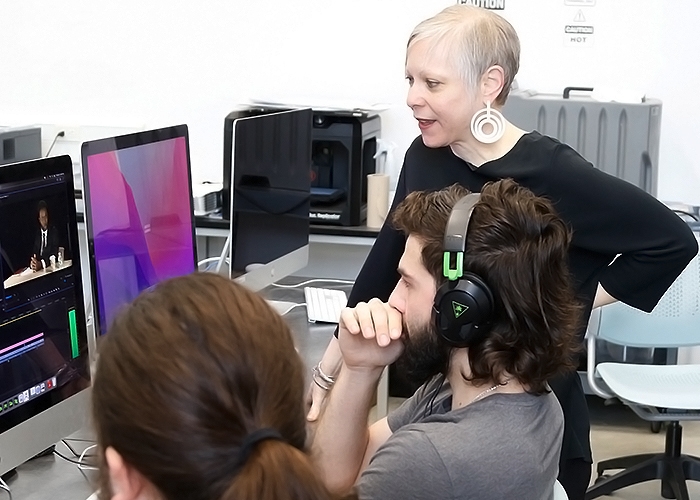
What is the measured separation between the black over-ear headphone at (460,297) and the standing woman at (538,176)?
536 mm

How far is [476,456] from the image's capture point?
1.22 m

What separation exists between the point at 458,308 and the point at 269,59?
→ 275 centimetres

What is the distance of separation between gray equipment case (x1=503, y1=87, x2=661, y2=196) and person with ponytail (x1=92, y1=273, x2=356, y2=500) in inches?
102

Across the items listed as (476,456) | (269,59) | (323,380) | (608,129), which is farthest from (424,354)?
(269,59)

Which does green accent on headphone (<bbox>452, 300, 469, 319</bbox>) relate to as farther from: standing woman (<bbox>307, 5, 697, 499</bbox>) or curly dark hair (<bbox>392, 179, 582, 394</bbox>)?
standing woman (<bbox>307, 5, 697, 499</bbox>)

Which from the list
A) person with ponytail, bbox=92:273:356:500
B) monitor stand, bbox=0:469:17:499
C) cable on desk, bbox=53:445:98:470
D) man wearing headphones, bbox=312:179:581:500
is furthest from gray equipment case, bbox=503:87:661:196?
person with ponytail, bbox=92:273:356:500

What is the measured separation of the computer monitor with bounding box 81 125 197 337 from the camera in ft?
5.66

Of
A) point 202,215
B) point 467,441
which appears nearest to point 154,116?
point 202,215

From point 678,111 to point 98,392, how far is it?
319 cm

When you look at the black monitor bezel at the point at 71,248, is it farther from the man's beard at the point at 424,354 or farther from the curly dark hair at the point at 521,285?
the curly dark hair at the point at 521,285

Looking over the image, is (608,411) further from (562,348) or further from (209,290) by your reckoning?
(209,290)

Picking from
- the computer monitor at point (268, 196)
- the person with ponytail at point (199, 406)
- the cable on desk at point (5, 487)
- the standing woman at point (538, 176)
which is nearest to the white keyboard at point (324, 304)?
the computer monitor at point (268, 196)

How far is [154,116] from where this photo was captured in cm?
396

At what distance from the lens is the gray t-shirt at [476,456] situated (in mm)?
1203
